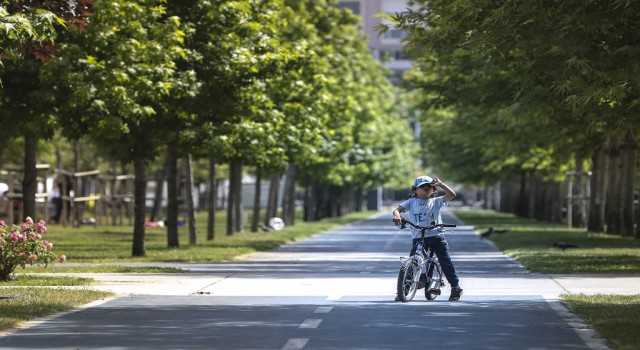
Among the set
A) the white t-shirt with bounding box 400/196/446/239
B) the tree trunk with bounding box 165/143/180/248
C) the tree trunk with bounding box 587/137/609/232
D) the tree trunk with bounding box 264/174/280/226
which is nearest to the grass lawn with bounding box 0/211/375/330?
the tree trunk with bounding box 165/143/180/248

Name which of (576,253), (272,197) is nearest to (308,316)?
(576,253)

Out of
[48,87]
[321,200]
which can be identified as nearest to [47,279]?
[48,87]

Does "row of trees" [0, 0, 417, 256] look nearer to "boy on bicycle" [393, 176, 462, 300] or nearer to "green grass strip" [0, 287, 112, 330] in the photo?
"green grass strip" [0, 287, 112, 330]

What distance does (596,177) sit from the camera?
169 feet

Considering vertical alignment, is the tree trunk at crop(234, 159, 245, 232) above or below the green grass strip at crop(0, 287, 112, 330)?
above

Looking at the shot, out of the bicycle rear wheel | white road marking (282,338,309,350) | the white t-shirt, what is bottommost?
white road marking (282,338,309,350)

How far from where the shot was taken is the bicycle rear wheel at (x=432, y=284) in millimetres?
18969

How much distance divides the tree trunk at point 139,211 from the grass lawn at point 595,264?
8182 mm

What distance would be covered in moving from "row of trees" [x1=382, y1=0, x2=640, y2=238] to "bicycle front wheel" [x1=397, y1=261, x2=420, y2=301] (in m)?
2.93

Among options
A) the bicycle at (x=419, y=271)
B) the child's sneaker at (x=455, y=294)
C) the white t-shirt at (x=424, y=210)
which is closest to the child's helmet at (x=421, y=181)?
the white t-shirt at (x=424, y=210)

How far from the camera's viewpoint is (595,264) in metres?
28.8

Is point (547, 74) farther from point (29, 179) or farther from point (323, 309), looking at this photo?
point (29, 179)

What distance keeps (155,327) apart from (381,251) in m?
22.6

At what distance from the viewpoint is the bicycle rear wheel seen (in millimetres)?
18969
